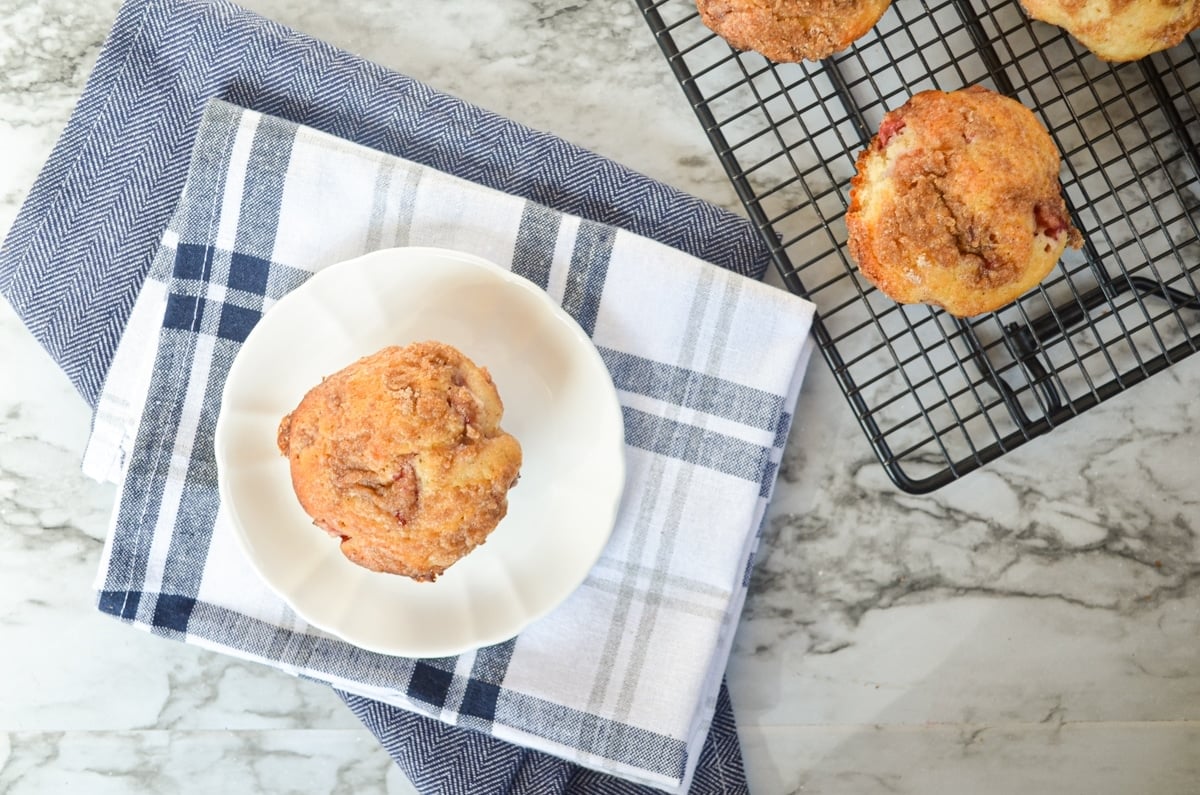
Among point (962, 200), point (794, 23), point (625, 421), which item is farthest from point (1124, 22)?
point (625, 421)

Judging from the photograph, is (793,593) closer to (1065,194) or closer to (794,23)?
(1065,194)

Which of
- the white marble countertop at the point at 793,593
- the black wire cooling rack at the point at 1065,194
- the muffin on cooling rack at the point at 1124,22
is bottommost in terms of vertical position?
the white marble countertop at the point at 793,593

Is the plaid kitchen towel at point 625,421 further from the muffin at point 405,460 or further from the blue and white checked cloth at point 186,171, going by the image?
the muffin at point 405,460

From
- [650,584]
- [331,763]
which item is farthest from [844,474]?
[331,763]

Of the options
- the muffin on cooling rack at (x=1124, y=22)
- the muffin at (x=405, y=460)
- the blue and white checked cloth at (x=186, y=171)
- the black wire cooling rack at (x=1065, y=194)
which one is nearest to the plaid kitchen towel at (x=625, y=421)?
the blue and white checked cloth at (x=186, y=171)

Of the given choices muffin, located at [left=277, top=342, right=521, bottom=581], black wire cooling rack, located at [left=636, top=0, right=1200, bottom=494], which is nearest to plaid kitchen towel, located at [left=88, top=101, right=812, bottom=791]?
black wire cooling rack, located at [left=636, top=0, right=1200, bottom=494]

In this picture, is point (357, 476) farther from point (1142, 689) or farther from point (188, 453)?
point (1142, 689)

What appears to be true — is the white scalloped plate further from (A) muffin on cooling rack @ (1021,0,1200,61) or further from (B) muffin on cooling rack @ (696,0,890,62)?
(A) muffin on cooling rack @ (1021,0,1200,61)
